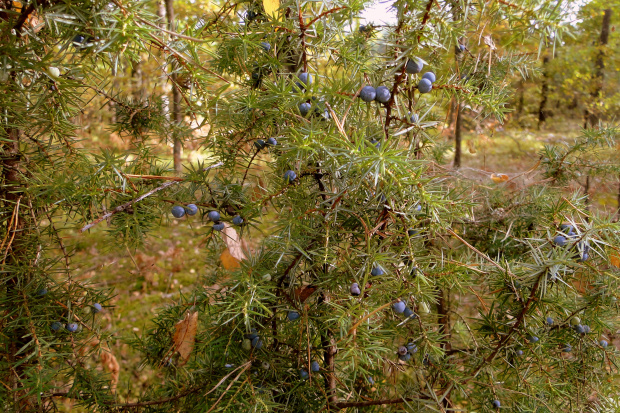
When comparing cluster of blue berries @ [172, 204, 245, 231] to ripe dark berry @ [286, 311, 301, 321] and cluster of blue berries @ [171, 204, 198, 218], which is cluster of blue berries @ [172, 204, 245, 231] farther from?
ripe dark berry @ [286, 311, 301, 321]

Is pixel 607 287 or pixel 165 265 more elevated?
pixel 607 287

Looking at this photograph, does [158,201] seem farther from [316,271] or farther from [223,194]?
[316,271]

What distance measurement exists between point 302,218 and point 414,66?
1.10ft

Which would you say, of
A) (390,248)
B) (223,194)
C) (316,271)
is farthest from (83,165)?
(390,248)

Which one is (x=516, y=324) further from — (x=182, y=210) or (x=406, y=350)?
(x=182, y=210)

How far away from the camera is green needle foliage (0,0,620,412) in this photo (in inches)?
25.7

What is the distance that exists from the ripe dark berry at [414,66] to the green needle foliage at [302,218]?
2 cm

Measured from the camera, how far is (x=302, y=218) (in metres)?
0.76

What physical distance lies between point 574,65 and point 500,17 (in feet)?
14.8

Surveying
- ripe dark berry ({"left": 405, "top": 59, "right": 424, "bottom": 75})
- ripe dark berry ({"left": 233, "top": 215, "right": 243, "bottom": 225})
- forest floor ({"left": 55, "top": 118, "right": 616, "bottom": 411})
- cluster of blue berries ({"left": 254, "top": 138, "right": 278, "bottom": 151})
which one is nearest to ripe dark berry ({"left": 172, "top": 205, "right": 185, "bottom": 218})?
ripe dark berry ({"left": 233, "top": 215, "right": 243, "bottom": 225})

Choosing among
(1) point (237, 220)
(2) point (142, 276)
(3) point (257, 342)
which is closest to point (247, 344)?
(3) point (257, 342)

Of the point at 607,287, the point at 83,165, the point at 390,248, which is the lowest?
the point at 607,287

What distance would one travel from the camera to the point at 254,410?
0.71m

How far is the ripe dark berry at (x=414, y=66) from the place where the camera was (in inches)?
24.5
